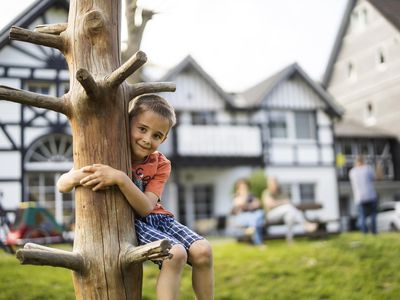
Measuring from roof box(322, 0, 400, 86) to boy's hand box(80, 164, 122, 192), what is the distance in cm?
2517

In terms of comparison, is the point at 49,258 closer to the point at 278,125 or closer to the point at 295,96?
the point at 278,125

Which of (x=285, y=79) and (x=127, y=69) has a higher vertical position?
(x=285, y=79)

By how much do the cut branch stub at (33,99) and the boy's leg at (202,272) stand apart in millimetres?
844

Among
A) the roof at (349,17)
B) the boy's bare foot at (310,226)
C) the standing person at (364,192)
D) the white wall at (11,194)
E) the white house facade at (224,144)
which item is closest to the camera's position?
the standing person at (364,192)

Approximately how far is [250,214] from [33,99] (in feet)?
28.2

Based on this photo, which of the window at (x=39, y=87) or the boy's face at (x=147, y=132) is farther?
the window at (x=39, y=87)

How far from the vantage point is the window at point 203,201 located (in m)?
21.3

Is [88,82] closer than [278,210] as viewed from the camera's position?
Yes

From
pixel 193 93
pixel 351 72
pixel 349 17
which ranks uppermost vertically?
pixel 349 17

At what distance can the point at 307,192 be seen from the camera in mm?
22391

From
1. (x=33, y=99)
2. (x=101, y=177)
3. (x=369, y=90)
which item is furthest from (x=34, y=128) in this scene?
(x=369, y=90)

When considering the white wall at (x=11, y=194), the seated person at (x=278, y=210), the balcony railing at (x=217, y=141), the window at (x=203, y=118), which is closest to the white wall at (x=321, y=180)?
the balcony railing at (x=217, y=141)

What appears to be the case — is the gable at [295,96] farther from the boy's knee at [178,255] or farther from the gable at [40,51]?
the boy's knee at [178,255]

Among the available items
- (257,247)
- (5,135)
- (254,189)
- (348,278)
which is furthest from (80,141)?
(254,189)
